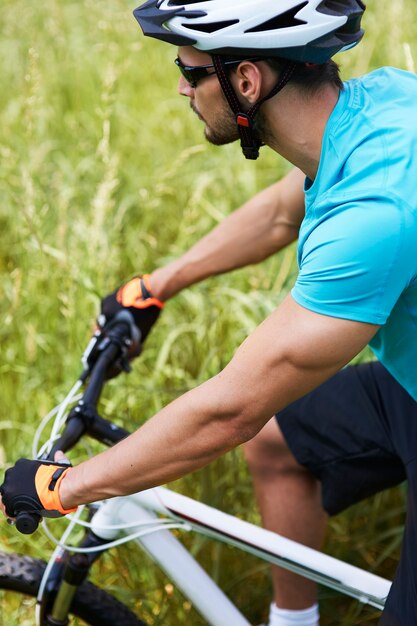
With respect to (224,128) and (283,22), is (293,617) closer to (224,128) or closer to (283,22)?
(224,128)

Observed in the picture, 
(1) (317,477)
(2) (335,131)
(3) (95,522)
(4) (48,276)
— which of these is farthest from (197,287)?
(2) (335,131)

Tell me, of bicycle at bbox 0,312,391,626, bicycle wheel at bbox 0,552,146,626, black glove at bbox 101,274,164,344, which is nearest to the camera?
bicycle at bbox 0,312,391,626

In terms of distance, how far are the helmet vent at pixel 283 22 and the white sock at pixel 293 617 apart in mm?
1552

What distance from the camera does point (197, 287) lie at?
145 inches

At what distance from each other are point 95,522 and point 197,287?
5.29 ft

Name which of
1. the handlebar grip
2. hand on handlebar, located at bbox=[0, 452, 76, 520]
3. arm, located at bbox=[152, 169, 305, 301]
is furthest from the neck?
the handlebar grip

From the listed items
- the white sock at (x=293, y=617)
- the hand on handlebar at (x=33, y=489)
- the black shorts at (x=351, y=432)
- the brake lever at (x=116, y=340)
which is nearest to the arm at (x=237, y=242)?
the brake lever at (x=116, y=340)

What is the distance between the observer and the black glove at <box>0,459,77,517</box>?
1.86 meters

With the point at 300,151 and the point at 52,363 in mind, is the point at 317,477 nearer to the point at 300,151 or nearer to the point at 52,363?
the point at 300,151

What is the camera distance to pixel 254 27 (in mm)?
1826

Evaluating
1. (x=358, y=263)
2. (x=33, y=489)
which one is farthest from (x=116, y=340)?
(x=358, y=263)

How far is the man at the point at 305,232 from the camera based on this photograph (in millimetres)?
1665

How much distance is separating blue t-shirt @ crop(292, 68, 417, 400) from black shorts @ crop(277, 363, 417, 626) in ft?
1.62

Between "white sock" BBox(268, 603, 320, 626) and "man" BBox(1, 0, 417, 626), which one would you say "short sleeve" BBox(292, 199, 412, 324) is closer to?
"man" BBox(1, 0, 417, 626)
